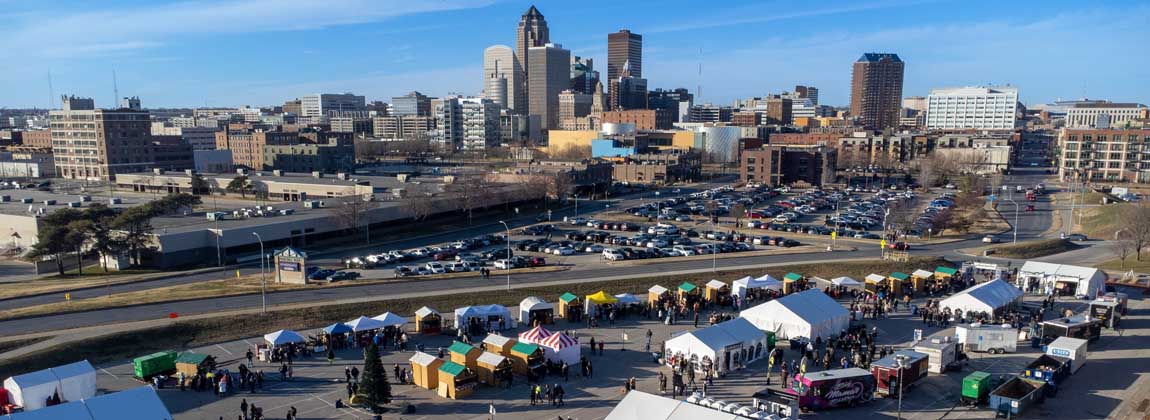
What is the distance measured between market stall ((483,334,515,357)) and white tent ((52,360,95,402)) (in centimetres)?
1418

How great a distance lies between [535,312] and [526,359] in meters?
7.77

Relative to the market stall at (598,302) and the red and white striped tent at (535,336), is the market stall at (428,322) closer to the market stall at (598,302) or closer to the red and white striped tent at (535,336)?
the red and white striped tent at (535,336)

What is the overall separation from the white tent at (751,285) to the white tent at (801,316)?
5.92 metres

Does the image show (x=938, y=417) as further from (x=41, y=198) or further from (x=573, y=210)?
(x=41, y=198)

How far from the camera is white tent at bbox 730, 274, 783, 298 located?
136ft

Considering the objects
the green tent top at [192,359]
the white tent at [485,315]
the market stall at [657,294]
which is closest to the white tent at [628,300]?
the market stall at [657,294]

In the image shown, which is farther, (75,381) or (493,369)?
(493,369)

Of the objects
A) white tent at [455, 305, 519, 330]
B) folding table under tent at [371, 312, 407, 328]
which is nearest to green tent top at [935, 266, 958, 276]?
white tent at [455, 305, 519, 330]

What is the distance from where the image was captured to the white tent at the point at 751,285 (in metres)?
41.4

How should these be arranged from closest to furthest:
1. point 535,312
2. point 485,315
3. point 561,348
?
point 561,348 < point 485,315 < point 535,312

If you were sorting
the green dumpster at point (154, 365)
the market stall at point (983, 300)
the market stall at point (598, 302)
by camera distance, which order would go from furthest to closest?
the market stall at point (598, 302) < the market stall at point (983, 300) < the green dumpster at point (154, 365)

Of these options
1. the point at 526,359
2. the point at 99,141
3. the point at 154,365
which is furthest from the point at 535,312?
the point at 99,141

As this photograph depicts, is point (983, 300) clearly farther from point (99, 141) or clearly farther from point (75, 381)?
point (99, 141)

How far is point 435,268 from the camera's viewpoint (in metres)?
49.5
